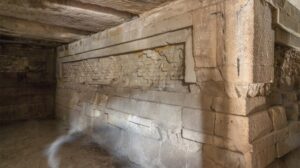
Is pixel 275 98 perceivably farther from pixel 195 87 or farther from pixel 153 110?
pixel 153 110

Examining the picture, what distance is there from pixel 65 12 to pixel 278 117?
9.37ft

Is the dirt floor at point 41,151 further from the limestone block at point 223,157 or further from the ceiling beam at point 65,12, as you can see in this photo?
the ceiling beam at point 65,12

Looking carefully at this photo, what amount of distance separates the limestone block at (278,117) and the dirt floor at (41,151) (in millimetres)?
1946

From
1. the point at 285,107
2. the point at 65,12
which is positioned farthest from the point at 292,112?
the point at 65,12

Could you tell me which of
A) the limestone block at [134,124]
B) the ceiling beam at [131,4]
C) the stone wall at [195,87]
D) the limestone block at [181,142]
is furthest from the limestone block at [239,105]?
the ceiling beam at [131,4]

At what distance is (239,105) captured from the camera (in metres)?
1.68

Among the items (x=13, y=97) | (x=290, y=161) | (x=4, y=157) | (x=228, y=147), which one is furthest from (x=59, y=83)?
(x=290, y=161)

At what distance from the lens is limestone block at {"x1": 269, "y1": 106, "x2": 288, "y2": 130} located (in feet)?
6.36

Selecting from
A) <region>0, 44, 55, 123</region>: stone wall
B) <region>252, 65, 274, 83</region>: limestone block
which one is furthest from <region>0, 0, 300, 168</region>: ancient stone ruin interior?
<region>0, 44, 55, 123</region>: stone wall

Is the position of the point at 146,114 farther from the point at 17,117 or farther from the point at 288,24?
the point at 17,117

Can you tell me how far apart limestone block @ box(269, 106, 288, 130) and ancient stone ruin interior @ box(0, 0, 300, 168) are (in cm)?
1

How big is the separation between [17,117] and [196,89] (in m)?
5.67

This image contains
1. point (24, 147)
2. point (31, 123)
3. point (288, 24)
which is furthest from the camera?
point (31, 123)

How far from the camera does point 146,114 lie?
2.63 metres
